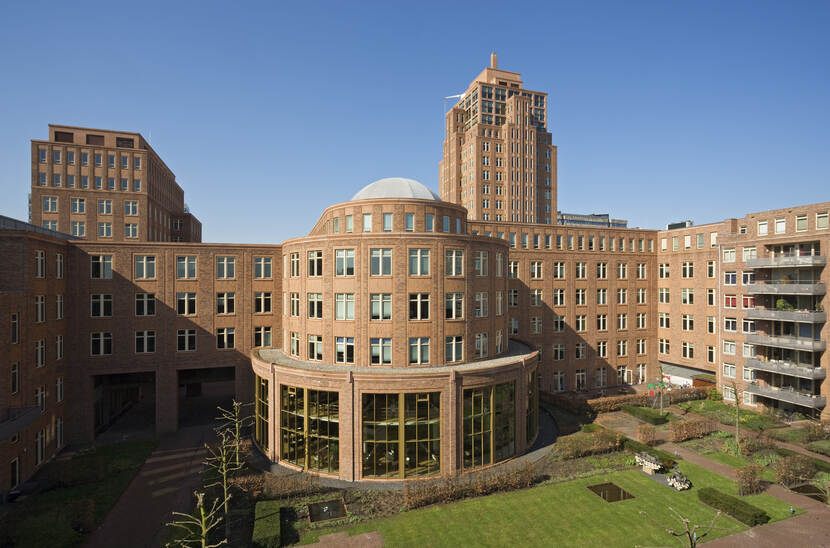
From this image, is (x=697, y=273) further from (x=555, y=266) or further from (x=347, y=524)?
(x=347, y=524)

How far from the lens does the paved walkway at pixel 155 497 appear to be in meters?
24.0

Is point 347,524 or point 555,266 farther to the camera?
point 555,266

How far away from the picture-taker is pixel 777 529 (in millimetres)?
24672

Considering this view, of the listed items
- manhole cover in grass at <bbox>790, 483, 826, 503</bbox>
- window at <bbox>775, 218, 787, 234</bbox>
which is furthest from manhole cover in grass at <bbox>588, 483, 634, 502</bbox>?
window at <bbox>775, 218, 787, 234</bbox>

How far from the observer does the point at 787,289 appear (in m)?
43.2

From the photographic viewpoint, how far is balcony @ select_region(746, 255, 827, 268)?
4138 cm

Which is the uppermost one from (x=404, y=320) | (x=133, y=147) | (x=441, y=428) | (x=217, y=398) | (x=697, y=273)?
(x=133, y=147)

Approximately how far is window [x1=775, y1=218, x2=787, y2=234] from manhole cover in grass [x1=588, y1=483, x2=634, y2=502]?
34.6 metres

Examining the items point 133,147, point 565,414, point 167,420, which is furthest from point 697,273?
point 133,147

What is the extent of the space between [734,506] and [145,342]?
48.2 meters

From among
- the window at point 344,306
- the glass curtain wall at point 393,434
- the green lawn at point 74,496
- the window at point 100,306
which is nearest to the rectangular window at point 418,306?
the window at point 344,306

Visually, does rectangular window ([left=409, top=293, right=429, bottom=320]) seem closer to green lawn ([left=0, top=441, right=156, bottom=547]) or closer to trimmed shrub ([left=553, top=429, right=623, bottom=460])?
trimmed shrub ([left=553, top=429, right=623, bottom=460])

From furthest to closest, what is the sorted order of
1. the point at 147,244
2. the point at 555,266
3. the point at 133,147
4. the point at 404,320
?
the point at 133,147 < the point at 555,266 < the point at 147,244 < the point at 404,320

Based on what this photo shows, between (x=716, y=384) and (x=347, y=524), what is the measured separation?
158 feet
